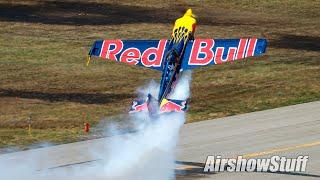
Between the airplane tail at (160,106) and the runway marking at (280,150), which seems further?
the runway marking at (280,150)

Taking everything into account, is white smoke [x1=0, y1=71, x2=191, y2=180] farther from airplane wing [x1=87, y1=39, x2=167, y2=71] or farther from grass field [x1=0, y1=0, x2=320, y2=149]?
grass field [x1=0, y1=0, x2=320, y2=149]

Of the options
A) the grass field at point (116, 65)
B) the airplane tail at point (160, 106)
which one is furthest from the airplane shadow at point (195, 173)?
the grass field at point (116, 65)

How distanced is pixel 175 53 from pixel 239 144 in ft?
22.7

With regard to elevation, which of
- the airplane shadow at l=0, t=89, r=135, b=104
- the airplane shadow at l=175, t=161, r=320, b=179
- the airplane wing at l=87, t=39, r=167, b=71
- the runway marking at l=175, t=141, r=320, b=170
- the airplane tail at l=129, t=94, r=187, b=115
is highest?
the airplane wing at l=87, t=39, r=167, b=71

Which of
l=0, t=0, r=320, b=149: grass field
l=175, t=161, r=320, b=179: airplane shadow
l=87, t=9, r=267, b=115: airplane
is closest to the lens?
l=87, t=9, r=267, b=115: airplane

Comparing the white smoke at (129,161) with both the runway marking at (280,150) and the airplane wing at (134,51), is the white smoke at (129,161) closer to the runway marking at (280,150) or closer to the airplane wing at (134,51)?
the airplane wing at (134,51)

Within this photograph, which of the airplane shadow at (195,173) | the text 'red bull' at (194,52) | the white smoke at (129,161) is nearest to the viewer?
the text 'red bull' at (194,52)

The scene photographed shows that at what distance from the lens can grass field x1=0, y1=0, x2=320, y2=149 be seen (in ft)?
119

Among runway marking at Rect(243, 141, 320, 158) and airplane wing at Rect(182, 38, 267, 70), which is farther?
runway marking at Rect(243, 141, 320, 158)

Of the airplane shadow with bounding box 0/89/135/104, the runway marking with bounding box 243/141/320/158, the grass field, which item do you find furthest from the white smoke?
the airplane shadow with bounding box 0/89/135/104

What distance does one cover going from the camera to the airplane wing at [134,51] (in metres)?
25.2

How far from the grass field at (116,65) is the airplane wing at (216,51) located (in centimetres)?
849

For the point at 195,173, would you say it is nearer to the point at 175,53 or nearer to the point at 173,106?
the point at 173,106

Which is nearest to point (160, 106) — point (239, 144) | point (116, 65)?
point (239, 144)
